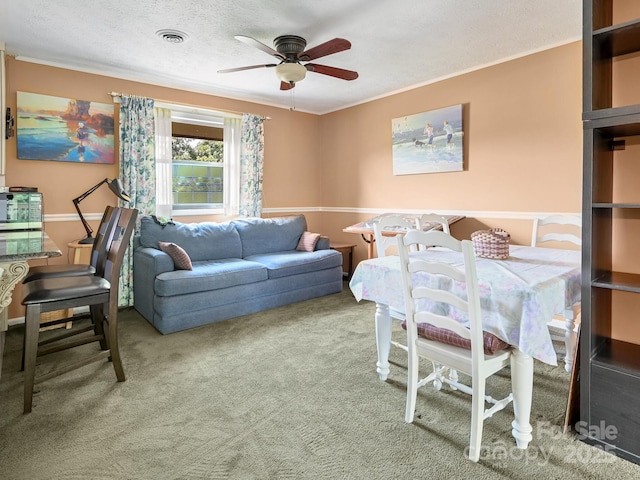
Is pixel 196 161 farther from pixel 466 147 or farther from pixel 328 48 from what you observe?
pixel 466 147

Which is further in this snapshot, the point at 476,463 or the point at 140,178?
the point at 140,178

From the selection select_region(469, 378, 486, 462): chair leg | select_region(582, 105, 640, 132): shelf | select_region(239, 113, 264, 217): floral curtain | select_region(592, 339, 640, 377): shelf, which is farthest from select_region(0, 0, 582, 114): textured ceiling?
select_region(469, 378, 486, 462): chair leg

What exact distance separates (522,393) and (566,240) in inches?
57.2

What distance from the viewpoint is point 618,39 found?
1.78 m

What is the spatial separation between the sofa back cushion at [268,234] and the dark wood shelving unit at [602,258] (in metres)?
3.43

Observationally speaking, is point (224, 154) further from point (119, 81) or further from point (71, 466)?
point (71, 466)

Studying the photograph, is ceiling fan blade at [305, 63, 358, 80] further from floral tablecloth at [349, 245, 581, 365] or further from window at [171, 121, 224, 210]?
window at [171, 121, 224, 210]

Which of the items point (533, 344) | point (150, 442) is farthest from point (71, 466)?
point (533, 344)

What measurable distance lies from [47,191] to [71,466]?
9.72ft

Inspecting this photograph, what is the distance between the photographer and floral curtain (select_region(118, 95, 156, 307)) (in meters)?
3.96

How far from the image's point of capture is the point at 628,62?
194 cm

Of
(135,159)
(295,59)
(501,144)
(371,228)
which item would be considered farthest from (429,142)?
(135,159)

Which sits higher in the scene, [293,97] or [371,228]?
[293,97]

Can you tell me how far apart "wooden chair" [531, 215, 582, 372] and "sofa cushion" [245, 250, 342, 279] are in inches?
87.4
